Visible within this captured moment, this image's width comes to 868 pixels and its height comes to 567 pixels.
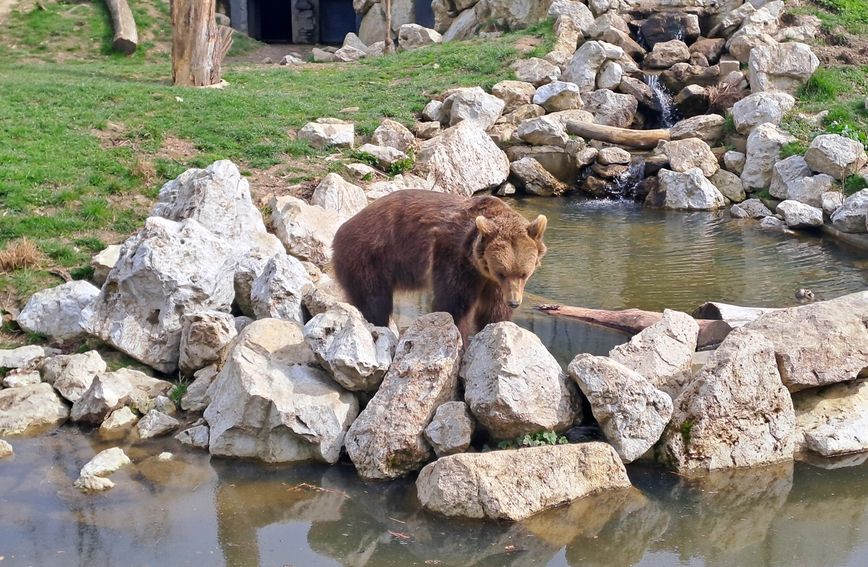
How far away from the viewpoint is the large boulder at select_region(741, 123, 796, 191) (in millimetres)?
14523

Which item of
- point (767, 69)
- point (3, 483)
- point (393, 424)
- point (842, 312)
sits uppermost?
point (767, 69)

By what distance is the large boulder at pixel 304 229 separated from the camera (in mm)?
9781

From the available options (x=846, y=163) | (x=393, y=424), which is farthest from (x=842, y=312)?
(x=846, y=163)

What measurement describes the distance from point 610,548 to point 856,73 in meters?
16.0

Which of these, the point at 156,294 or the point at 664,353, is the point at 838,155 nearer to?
the point at 664,353

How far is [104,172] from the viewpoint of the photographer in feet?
37.1

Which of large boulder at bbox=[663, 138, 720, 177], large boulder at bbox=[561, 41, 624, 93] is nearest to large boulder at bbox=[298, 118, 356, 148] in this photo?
large boulder at bbox=[663, 138, 720, 177]

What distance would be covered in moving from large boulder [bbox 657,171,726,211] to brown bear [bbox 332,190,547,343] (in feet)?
25.7

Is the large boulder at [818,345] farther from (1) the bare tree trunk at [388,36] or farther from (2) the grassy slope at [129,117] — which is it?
(1) the bare tree trunk at [388,36]

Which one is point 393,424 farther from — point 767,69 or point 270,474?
point 767,69

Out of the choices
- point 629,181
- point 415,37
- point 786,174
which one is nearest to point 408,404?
point 786,174

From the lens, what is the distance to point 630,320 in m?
7.89

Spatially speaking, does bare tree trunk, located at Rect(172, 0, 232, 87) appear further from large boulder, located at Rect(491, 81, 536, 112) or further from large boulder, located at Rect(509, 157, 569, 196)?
large boulder, located at Rect(509, 157, 569, 196)

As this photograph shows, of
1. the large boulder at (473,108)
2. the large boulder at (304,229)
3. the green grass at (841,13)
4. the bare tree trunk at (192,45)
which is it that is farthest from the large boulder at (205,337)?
the green grass at (841,13)
